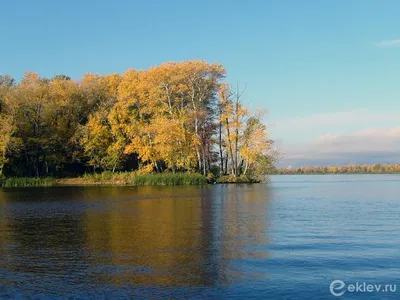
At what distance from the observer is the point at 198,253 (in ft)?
53.3

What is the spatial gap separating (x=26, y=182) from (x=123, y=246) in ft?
171

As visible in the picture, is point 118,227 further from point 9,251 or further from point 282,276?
point 282,276

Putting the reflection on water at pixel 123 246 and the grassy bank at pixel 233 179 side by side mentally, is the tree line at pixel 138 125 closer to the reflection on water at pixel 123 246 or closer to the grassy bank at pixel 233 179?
the grassy bank at pixel 233 179

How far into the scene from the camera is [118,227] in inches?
890

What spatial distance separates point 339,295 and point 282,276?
202 cm

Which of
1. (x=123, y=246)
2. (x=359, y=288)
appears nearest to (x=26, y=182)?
(x=123, y=246)

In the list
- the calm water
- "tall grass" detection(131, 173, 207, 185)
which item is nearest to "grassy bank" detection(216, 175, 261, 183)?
"tall grass" detection(131, 173, 207, 185)

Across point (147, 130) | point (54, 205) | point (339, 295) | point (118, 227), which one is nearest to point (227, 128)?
point (147, 130)

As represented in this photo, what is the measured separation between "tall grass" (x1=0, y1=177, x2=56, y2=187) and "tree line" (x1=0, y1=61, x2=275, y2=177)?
7.22 ft

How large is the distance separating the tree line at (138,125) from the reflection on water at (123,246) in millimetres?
34763

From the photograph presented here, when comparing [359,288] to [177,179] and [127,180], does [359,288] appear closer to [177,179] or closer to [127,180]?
[177,179]

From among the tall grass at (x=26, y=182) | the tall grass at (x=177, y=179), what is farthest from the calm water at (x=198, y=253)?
the tall grass at (x=26, y=182)

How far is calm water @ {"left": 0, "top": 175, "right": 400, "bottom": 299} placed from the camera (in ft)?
39.8

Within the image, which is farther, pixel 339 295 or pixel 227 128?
pixel 227 128
